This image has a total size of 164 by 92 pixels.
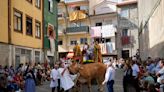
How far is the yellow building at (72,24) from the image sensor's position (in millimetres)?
68125

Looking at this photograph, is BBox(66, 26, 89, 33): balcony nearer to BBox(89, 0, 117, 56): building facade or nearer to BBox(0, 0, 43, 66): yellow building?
BBox(89, 0, 117, 56): building facade

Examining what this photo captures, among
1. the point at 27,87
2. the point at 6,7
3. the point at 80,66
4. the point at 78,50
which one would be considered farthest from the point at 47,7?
the point at 27,87

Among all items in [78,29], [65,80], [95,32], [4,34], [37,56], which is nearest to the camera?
[65,80]

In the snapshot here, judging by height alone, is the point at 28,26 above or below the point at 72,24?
below

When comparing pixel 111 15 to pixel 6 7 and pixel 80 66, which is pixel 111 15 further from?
pixel 80 66

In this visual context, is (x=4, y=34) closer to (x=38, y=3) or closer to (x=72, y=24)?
(x=38, y=3)

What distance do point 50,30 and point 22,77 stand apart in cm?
1961

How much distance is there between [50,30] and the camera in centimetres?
4344

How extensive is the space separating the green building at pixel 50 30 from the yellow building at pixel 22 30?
1.75 meters

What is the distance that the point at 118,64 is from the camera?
54.1m

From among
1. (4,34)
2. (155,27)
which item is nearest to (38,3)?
(4,34)

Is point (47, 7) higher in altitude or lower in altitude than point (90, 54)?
higher

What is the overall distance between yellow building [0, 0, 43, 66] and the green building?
1749 millimetres

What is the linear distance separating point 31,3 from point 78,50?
13783mm
